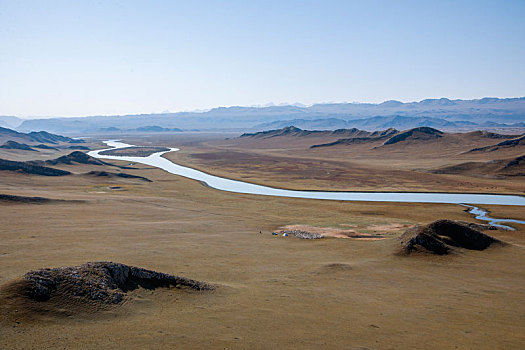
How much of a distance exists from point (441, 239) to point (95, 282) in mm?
Answer: 27745

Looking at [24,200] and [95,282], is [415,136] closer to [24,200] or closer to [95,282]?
[24,200]

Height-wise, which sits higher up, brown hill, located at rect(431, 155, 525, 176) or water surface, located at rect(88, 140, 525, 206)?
brown hill, located at rect(431, 155, 525, 176)

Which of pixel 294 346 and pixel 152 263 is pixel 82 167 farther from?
pixel 294 346

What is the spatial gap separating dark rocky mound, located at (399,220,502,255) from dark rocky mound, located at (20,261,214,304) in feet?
61.6

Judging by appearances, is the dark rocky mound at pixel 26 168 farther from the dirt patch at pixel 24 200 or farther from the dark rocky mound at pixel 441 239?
the dark rocky mound at pixel 441 239

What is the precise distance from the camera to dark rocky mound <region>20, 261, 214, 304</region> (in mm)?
16297

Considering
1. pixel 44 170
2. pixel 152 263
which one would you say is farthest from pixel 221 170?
pixel 152 263

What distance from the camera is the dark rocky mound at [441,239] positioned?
32000 millimetres

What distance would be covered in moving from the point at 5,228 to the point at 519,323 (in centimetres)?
3737

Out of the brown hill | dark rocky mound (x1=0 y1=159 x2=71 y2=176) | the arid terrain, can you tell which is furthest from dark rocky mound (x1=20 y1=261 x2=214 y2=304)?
the brown hill

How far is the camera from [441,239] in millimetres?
33938

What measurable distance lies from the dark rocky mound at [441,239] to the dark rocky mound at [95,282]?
1877 centimetres

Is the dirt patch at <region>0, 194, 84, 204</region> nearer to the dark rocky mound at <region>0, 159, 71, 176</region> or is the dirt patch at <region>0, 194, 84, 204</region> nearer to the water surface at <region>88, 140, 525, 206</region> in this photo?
Result: the water surface at <region>88, 140, 525, 206</region>

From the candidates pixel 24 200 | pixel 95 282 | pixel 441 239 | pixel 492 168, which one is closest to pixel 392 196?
pixel 441 239
